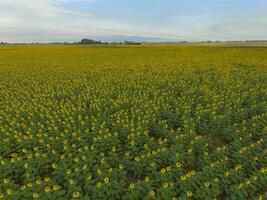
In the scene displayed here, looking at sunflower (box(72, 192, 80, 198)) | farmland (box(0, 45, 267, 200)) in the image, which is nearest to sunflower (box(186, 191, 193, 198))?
farmland (box(0, 45, 267, 200))

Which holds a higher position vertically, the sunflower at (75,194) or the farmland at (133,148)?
the sunflower at (75,194)

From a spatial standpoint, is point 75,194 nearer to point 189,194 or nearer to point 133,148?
point 189,194

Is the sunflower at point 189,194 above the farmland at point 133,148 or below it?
above

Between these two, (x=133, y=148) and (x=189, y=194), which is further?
(x=133, y=148)

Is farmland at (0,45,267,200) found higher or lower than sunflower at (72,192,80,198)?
lower

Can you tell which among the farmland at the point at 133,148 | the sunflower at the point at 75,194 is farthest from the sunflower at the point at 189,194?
the sunflower at the point at 75,194

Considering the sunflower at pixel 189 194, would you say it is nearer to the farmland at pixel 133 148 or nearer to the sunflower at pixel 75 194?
the farmland at pixel 133 148

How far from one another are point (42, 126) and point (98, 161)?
102 inches

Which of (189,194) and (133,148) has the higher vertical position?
(189,194)

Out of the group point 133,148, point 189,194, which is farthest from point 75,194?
point 133,148

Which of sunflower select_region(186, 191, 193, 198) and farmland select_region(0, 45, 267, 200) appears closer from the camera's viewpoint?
sunflower select_region(186, 191, 193, 198)

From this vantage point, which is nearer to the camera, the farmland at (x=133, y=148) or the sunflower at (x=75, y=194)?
the sunflower at (x=75, y=194)

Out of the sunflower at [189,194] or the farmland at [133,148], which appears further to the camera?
the farmland at [133,148]

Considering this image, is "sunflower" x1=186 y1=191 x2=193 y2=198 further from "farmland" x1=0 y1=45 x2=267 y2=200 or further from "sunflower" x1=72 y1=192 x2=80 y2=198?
"sunflower" x1=72 y1=192 x2=80 y2=198
